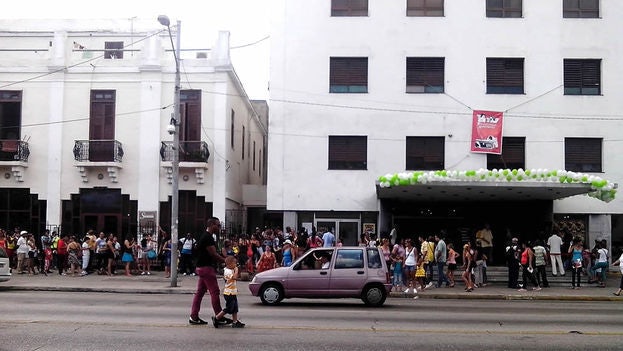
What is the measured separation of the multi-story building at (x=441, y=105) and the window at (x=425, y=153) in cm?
4

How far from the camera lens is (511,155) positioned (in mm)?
28594

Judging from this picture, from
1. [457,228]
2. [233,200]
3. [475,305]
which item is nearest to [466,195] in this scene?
[457,228]

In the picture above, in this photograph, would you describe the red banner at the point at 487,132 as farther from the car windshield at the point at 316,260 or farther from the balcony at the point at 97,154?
the balcony at the point at 97,154

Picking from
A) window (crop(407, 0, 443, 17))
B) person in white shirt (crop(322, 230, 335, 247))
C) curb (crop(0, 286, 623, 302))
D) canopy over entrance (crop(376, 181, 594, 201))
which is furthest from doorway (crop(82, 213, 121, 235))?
window (crop(407, 0, 443, 17))

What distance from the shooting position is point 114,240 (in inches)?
1045

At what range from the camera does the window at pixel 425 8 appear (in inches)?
1149

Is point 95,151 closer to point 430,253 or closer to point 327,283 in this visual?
point 430,253

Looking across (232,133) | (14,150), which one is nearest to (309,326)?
(232,133)

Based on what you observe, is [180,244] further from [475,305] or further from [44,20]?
[44,20]

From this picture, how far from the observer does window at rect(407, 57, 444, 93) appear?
28812mm

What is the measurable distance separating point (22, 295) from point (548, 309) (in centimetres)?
1456

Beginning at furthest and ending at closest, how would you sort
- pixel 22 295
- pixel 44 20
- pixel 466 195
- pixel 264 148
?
pixel 264 148 < pixel 44 20 < pixel 466 195 < pixel 22 295

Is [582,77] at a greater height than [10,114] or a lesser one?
greater

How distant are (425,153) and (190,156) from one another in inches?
400
